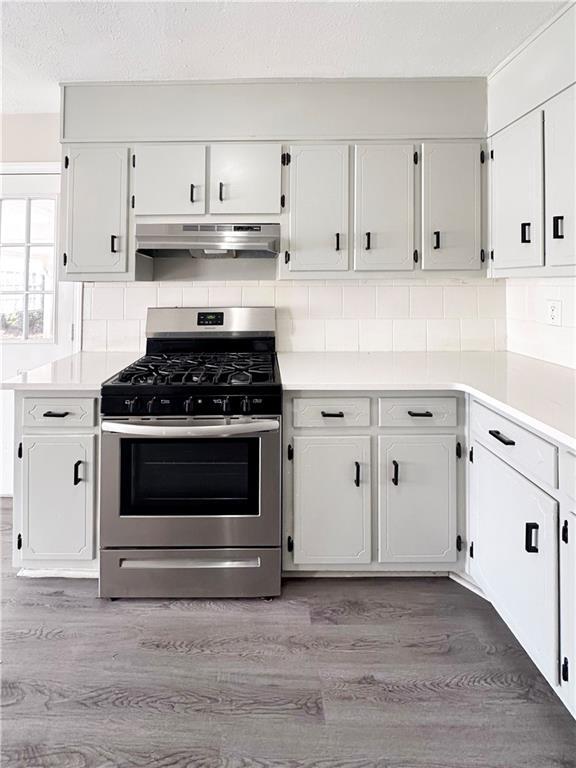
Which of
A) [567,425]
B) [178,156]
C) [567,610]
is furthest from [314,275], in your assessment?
[567,610]

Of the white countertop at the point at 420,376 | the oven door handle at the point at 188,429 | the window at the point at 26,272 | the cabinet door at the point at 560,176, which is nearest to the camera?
the white countertop at the point at 420,376

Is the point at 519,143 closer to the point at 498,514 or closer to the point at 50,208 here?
the point at 498,514

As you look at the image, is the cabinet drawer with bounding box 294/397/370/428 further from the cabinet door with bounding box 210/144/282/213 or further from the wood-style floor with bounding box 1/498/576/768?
the cabinet door with bounding box 210/144/282/213

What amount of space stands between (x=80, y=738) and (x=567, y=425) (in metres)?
1.62

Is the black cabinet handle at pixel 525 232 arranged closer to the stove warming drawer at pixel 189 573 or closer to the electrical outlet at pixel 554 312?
the electrical outlet at pixel 554 312

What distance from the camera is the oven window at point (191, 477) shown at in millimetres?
2348

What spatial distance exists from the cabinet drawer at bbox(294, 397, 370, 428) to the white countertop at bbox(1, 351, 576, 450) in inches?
2.7

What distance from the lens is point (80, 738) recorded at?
1605 millimetres

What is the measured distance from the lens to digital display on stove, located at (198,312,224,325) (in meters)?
3.12

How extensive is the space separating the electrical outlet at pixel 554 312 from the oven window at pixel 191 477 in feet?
5.01

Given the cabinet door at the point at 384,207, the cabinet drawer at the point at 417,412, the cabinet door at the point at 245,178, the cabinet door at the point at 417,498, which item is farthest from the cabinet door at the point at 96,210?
the cabinet door at the point at 417,498

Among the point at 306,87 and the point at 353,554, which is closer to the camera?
the point at 353,554

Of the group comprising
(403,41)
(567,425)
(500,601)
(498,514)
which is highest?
(403,41)

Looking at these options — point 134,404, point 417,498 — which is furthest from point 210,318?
point 417,498
